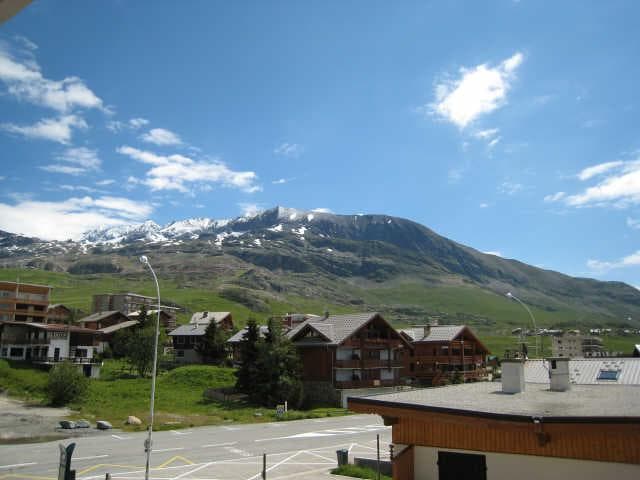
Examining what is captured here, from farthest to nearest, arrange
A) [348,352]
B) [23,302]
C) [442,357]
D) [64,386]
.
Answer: [23,302], [442,357], [348,352], [64,386]

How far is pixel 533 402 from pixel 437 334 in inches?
2903

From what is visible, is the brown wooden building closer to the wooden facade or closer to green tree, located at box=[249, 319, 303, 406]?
the wooden facade

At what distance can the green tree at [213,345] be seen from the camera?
85312mm

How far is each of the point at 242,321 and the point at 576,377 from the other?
131m

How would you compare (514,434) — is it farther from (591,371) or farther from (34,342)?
(34,342)

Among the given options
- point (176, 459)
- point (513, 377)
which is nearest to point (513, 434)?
point (513, 377)

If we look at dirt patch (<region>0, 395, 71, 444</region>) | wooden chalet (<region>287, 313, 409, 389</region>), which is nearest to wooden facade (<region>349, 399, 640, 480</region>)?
dirt patch (<region>0, 395, 71, 444</region>)

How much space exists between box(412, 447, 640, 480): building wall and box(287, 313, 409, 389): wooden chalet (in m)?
49.6

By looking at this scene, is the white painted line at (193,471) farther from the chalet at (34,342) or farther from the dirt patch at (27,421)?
the chalet at (34,342)

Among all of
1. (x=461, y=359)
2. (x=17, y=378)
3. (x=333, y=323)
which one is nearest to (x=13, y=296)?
(x=17, y=378)

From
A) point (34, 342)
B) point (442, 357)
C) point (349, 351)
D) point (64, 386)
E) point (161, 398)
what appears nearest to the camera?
point (64, 386)

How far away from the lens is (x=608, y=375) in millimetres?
33750

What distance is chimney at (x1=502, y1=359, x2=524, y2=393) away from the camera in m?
15.5

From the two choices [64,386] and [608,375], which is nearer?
[608,375]
